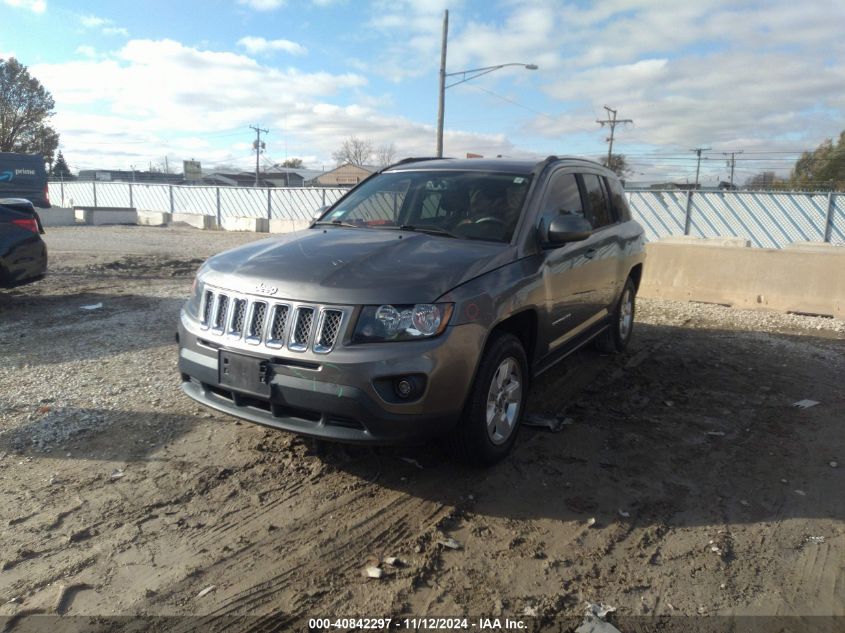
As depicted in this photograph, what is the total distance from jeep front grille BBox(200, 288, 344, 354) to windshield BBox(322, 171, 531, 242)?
1.29 meters

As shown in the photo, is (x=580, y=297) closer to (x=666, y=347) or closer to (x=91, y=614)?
(x=666, y=347)

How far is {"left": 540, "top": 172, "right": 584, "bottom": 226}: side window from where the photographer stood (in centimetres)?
444

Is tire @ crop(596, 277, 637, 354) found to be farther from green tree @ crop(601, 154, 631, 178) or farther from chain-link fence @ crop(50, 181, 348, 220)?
green tree @ crop(601, 154, 631, 178)

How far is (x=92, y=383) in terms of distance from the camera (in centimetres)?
523

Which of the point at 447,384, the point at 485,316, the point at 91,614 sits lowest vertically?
the point at 91,614

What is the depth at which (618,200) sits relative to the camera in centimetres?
639

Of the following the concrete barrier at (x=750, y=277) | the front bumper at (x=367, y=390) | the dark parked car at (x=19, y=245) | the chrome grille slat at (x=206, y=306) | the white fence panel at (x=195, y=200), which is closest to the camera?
the front bumper at (x=367, y=390)

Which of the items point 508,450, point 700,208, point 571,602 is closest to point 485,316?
point 508,450

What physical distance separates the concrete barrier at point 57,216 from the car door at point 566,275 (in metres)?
33.5

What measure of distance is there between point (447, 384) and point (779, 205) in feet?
87.0

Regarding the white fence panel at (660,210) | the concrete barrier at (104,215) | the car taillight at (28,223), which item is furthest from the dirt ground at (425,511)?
the concrete barrier at (104,215)

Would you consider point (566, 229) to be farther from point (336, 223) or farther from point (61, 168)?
point (61, 168)

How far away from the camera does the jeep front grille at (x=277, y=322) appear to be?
3170 millimetres

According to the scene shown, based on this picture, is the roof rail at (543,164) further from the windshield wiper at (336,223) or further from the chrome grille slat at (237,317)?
the chrome grille slat at (237,317)
